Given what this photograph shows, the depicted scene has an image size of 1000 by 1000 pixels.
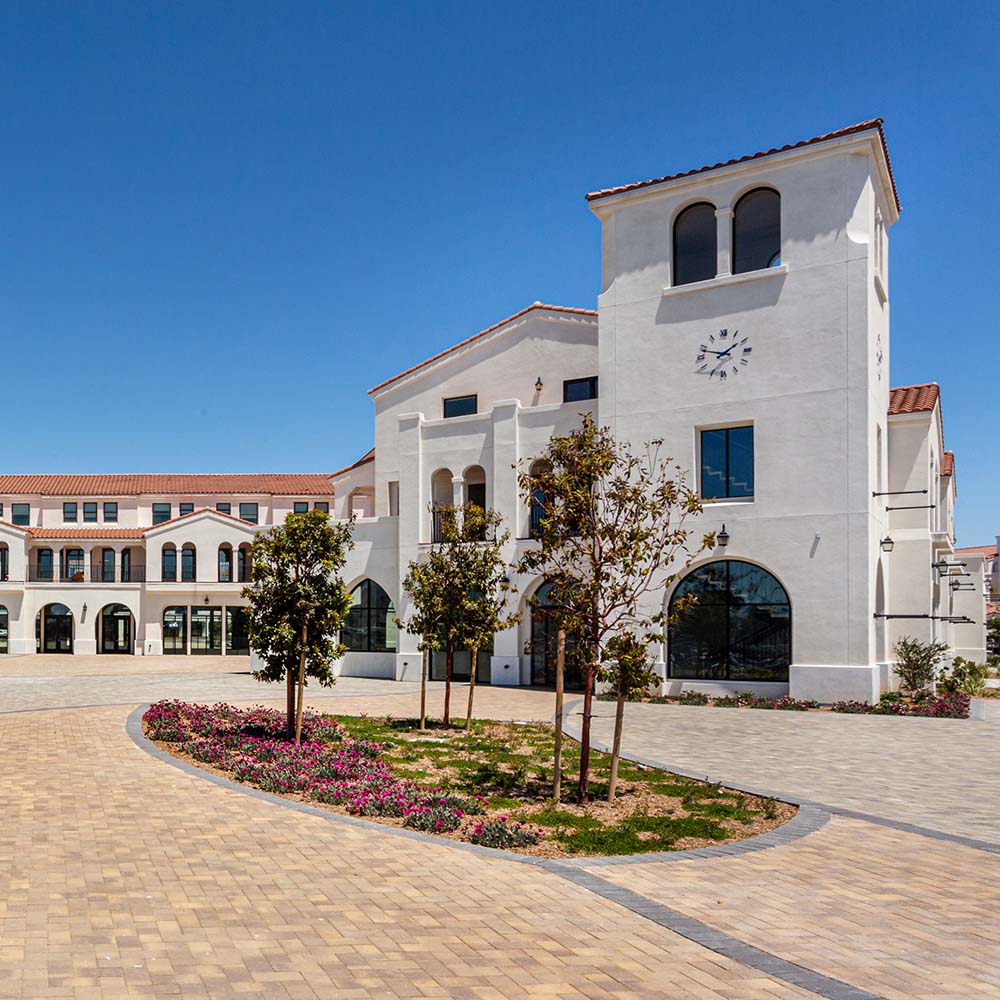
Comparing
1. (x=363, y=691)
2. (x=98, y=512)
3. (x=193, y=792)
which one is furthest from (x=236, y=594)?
(x=193, y=792)

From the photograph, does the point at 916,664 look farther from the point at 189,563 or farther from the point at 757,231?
the point at 189,563

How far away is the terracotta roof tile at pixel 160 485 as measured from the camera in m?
55.0

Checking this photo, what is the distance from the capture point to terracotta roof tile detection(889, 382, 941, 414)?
24.5 meters

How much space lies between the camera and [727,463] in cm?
2262

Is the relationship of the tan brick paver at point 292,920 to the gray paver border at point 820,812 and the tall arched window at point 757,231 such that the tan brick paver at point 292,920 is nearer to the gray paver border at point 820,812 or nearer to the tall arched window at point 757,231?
the gray paver border at point 820,812

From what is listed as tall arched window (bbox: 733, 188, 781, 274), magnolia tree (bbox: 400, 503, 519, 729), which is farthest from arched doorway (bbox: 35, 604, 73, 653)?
tall arched window (bbox: 733, 188, 781, 274)

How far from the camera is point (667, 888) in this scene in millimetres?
7250

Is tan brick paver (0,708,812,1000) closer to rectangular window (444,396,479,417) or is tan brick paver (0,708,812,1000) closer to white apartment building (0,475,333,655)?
rectangular window (444,396,479,417)

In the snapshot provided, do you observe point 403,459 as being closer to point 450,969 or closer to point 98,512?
point 450,969

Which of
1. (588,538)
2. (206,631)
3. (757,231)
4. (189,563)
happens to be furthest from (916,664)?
(189,563)

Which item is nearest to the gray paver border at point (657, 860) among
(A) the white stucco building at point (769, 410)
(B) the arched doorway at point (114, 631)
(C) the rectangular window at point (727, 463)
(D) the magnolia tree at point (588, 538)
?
(D) the magnolia tree at point (588, 538)

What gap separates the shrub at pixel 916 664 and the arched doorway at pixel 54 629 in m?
42.9

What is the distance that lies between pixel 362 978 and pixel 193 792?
5760 millimetres

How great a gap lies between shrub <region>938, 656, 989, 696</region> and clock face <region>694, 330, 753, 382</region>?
10659 millimetres
